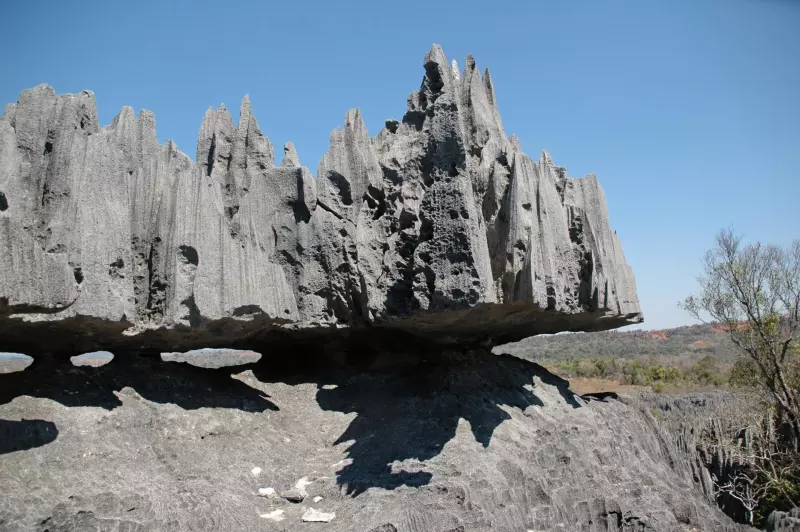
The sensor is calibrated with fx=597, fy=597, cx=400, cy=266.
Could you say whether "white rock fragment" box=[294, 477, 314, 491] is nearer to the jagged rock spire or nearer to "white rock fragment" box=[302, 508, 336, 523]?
"white rock fragment" box=[302, 508, 336, 523]

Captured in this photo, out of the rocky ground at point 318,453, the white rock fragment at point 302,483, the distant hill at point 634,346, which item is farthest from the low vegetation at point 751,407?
the distant hill at point 634,346

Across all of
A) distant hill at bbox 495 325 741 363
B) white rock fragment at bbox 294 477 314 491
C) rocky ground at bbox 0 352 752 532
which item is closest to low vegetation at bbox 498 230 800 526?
rocky ground at bbox 0 352 752 532

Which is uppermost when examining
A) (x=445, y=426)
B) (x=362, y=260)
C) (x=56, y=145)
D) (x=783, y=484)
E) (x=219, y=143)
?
(x=219, y=143)

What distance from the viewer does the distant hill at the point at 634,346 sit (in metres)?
47.5

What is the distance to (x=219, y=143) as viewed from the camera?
1058cm

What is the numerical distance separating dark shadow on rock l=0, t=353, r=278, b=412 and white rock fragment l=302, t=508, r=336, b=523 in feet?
8.34

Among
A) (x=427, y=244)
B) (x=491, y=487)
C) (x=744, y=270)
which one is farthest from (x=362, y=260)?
(x=744, y=270)

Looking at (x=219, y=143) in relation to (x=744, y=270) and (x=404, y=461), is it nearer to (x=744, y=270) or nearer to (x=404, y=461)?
(x=404, y=461)

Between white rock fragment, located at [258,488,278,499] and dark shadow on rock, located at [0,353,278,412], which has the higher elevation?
dark shadow on rock, located at [0,353,278,412]

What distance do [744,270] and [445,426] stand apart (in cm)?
1398

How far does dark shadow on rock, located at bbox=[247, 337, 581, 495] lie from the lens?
29.2 ft

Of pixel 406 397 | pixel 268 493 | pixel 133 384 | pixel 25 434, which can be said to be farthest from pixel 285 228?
pixel 25 434

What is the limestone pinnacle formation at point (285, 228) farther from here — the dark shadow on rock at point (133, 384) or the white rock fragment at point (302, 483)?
the white rock fragment at point (302, 483)

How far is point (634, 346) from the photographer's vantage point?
180 ft
